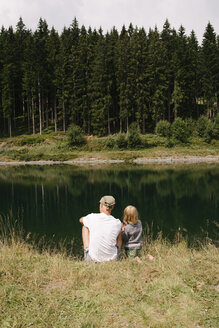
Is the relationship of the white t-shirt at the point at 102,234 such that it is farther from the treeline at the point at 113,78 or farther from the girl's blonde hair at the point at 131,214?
the treeline at the point at 113,78

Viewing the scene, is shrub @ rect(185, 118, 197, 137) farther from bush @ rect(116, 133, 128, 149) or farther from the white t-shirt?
the white t-shirt

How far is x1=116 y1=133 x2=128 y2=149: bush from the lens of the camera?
43844 mm

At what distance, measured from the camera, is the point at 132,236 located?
5602mm

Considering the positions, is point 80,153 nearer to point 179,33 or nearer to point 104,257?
point 179,33

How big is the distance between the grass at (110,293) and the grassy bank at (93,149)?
37508 millimetres

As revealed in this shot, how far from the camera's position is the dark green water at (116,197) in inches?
492

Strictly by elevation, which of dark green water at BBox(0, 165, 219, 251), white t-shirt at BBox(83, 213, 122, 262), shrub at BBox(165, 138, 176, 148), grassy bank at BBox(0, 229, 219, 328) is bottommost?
dark green water at BBox(0, 165, 219, 251)

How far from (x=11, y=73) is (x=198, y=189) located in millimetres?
49815

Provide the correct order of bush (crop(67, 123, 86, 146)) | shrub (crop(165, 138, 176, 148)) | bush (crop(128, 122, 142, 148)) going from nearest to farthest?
shrub (crop(165, 138, 176, 148)) < bush (crop(128, 122, 142, 148)) < bush (crop(67, 123, 86, 146))

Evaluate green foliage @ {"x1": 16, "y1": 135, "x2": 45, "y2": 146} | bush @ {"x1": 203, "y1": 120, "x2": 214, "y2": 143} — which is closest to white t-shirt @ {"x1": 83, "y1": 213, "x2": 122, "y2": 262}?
bush @ {"x1": 203, "y1": 120, "x2": 214, "y2": 143}

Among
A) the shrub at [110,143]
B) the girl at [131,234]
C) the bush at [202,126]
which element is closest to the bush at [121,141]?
the shrub at [110,143]

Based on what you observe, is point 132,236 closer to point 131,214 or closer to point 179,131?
point 131,214

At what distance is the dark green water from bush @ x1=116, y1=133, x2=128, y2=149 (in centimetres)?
1141

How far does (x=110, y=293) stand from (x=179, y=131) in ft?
135
